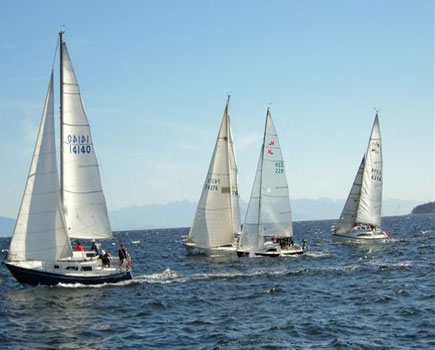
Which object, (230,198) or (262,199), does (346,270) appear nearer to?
(262,199)

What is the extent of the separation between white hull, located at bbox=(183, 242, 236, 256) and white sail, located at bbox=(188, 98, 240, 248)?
1.19 feet

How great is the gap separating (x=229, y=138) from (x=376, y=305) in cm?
3018

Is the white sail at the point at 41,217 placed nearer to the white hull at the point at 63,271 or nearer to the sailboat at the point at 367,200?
the white hull at the point at 63,271

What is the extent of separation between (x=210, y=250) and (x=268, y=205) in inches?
266

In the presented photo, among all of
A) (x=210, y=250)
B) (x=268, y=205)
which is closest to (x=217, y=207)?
(x=210, y=250)

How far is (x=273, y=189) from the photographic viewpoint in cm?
5144

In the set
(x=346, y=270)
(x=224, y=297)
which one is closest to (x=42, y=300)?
(x=224, y=297)

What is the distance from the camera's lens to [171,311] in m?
27.4

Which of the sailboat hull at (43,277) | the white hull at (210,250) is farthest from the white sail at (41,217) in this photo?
the white hull at (210,250)

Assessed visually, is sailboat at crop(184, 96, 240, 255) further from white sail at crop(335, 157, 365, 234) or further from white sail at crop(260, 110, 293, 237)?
white sail at crop(335, 157, 365, 234)

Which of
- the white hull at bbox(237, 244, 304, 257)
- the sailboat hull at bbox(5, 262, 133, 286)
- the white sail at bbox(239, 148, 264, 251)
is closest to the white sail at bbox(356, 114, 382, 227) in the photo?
the white hull at bbox(237, 244, 304, 257)

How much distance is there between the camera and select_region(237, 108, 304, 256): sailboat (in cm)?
5003

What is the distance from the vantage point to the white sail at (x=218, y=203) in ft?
176

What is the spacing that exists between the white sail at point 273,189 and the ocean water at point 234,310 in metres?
9.04
